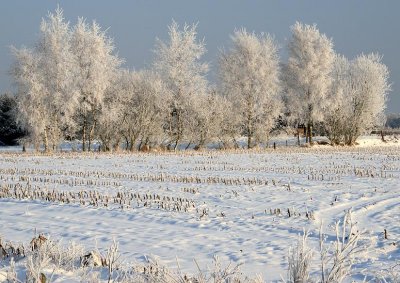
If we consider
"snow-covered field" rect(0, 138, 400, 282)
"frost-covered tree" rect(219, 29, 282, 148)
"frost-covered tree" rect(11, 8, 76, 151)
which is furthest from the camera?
"frost-covered tree" rect(219, 29, 282, 148)

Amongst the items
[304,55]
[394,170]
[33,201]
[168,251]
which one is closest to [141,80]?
[304,55]

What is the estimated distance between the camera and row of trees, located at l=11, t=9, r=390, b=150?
44.9 meters

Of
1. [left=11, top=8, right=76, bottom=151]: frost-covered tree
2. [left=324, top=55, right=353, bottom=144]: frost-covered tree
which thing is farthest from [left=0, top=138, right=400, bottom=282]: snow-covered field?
[left=324, top=55, right=353, bottom=144]: frost-covered tree

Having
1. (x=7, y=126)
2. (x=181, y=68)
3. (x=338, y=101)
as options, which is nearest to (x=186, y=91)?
(x=181, y=68)

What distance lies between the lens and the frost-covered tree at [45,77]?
145ft

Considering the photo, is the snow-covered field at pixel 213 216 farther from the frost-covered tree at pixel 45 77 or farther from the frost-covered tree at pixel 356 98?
the frost-covered tree at pixel 356 98

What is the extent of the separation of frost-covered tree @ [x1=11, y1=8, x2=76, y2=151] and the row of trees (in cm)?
9

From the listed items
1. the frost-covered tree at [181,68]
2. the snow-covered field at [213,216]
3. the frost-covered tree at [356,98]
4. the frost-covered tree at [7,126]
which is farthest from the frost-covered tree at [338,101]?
the frost-covered tree at [7,126]

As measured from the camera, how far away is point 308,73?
51625 mm

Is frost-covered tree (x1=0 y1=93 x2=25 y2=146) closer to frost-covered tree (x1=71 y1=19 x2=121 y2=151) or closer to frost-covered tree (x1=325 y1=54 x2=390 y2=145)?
frost-covered tree (x1=71 y1=19 x2=121 y2=151)

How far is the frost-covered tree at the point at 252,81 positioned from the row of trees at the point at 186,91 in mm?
101

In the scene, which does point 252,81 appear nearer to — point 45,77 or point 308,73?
point 308,73

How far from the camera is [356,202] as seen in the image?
14.1 metres

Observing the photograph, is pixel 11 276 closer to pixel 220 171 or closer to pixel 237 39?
pixel 220 171
